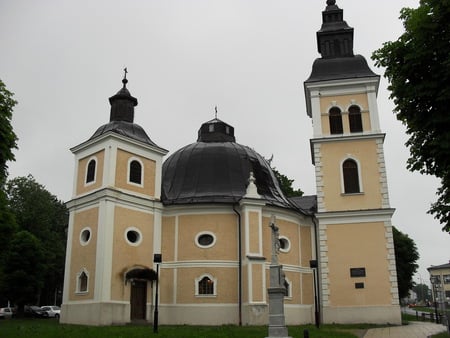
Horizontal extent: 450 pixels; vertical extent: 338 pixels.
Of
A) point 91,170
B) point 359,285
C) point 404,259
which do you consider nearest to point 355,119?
point 359,285

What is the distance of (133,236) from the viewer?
1040 inches

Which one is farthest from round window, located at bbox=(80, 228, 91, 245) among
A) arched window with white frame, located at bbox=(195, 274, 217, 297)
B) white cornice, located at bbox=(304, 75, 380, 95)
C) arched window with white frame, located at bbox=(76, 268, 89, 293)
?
white cornice, located at bbox=(304, 75, 380, 95)

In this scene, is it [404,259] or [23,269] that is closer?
[23,269]

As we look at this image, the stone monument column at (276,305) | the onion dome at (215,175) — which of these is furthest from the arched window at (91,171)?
the stone monument column at (276,305)

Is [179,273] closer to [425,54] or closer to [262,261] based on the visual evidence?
[262,261]

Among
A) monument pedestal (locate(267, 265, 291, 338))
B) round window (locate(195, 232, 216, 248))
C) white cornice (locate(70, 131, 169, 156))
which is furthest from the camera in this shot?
round window (locate(195, 232, 216, 248))

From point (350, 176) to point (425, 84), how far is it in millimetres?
16805

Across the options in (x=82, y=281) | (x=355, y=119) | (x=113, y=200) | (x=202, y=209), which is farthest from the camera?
(x=355, y=119)

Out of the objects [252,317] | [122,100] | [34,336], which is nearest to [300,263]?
[252,317]

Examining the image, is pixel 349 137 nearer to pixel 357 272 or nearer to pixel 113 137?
pixel 357 272

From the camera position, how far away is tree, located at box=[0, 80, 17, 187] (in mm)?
17344

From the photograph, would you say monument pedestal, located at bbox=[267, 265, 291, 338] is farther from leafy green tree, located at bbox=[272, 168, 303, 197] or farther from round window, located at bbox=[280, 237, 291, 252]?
leafy green tree, located at bbox=[272, 168, 303, 197]

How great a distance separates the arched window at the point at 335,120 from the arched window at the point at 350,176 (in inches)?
84.2

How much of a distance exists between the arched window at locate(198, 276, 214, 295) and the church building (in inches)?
2.2
